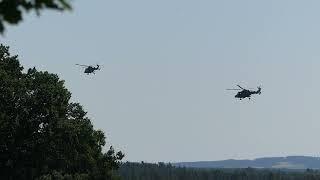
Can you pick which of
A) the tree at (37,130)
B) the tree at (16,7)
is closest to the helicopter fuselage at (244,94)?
the tree at (37,130)

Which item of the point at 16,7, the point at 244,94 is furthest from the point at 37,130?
the point at 16,7

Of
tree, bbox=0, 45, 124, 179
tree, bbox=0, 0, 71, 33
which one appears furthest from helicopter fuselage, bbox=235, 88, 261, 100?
tree, bbox=0, 0, 71, 33

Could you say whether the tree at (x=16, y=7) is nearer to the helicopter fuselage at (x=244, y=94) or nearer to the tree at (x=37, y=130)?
the tree at (x=37, y=130)

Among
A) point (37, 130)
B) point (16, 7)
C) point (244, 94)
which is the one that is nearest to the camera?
point (16, 7)

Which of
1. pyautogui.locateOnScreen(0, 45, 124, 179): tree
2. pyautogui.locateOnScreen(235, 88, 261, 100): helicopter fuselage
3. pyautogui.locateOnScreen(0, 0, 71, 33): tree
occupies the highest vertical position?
pyautogui.locateOnScreen(235, 88, 261, 100): helicopter fuselage

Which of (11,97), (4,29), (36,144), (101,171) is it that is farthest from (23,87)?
(4,29)

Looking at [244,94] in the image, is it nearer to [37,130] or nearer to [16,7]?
[37,130]

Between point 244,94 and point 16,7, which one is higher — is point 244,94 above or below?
above

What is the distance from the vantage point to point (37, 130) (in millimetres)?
49719

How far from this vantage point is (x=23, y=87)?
162 feet

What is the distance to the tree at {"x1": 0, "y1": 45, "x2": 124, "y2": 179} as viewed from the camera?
160ft

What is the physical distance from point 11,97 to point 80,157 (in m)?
6.79

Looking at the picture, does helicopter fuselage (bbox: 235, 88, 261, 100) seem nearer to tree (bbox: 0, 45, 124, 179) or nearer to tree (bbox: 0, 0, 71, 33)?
tree (bbox: 0, 45, 124, 179)

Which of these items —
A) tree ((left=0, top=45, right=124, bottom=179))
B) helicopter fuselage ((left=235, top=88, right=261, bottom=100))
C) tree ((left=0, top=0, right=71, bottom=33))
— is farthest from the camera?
helicopter fuselage ((left=235, top=88, right=261, bottom=100))
